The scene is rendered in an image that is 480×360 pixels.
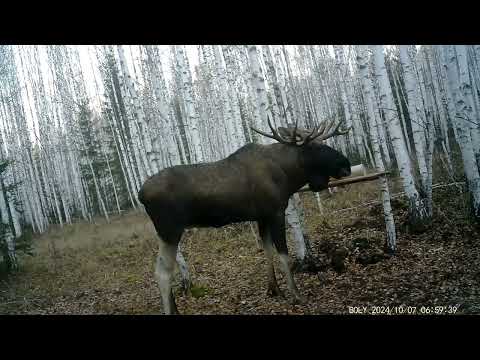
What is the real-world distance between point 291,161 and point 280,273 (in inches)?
54.1

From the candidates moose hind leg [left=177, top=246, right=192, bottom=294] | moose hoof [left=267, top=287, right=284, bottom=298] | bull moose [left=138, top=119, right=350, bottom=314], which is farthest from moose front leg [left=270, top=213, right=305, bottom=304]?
moose hind leg [left=177, top=246, right=192, bottom=294]

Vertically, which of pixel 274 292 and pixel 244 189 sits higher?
pixel 244 189

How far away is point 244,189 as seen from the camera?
3.81 meters

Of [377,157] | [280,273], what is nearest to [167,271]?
[280,273]

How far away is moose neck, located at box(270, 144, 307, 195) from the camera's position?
13.1ft

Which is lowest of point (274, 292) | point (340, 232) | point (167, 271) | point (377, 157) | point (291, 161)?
point (274, 292)

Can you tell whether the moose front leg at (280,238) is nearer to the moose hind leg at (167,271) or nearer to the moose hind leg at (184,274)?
the moose hind leg at (167,271)

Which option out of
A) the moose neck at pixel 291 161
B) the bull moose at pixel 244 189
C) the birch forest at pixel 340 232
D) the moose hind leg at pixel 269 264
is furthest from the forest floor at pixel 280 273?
the moose neck at pixel 291 161

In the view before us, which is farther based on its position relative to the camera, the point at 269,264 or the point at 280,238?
the point at 269,264

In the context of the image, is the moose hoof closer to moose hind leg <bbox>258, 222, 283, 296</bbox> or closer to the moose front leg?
moose hind leg <bbox>258, 222, 283, 296</bbox>

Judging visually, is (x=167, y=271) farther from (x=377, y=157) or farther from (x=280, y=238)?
(x=377, y=157)
